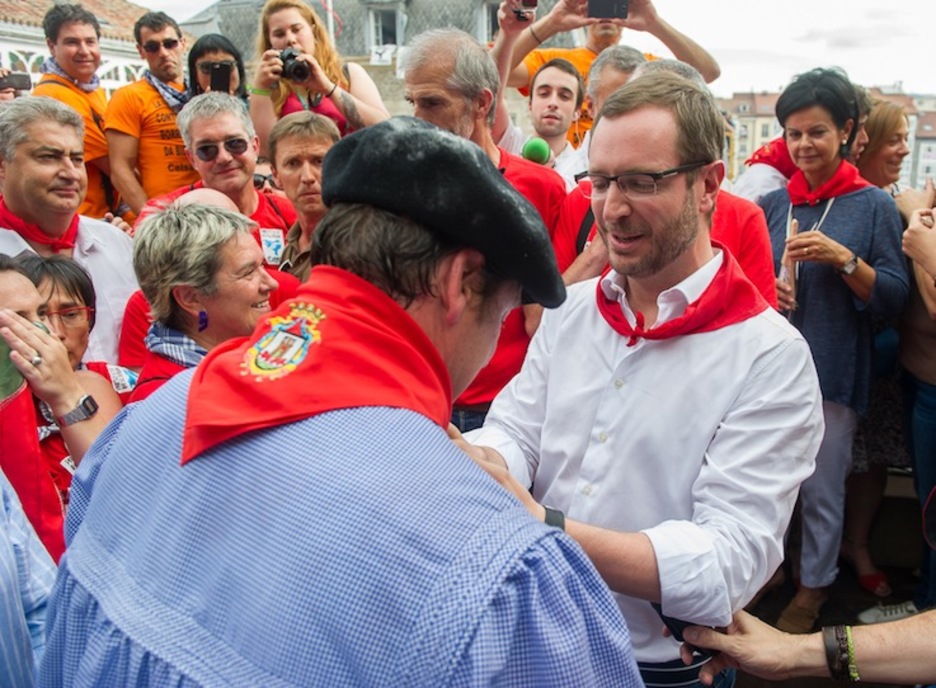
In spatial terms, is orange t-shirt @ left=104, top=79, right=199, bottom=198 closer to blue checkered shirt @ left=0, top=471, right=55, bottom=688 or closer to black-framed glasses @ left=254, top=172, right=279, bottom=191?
black-framed glasses @ left=254, top=172, right=279, bottom=191

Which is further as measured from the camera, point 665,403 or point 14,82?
point 14,82

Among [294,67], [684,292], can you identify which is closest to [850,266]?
[684,292]

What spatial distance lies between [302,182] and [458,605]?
2894mm

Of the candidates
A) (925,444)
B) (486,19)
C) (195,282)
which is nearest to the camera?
(195,282)

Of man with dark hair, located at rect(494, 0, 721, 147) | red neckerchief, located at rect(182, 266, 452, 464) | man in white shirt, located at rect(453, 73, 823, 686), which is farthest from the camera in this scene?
man with dark hair, located at rect(494, 0, 721, 147)

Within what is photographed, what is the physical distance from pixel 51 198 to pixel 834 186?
3469mm

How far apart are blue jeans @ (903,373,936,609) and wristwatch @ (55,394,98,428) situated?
133 inches

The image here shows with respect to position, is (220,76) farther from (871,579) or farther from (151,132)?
(871,579)

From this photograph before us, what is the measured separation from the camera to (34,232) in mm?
3359

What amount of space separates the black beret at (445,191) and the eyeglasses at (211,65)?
3.58 m

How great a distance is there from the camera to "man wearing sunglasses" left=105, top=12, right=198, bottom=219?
14.4 ft

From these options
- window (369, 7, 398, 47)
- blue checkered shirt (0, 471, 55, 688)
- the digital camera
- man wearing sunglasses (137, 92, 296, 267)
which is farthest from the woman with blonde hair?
window (369, 7, 398, 47)

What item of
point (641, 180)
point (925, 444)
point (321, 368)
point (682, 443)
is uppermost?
point (641, 180)

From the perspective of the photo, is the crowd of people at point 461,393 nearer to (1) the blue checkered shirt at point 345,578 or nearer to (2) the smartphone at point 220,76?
(1) the blue checkered shirt at point 345,578
